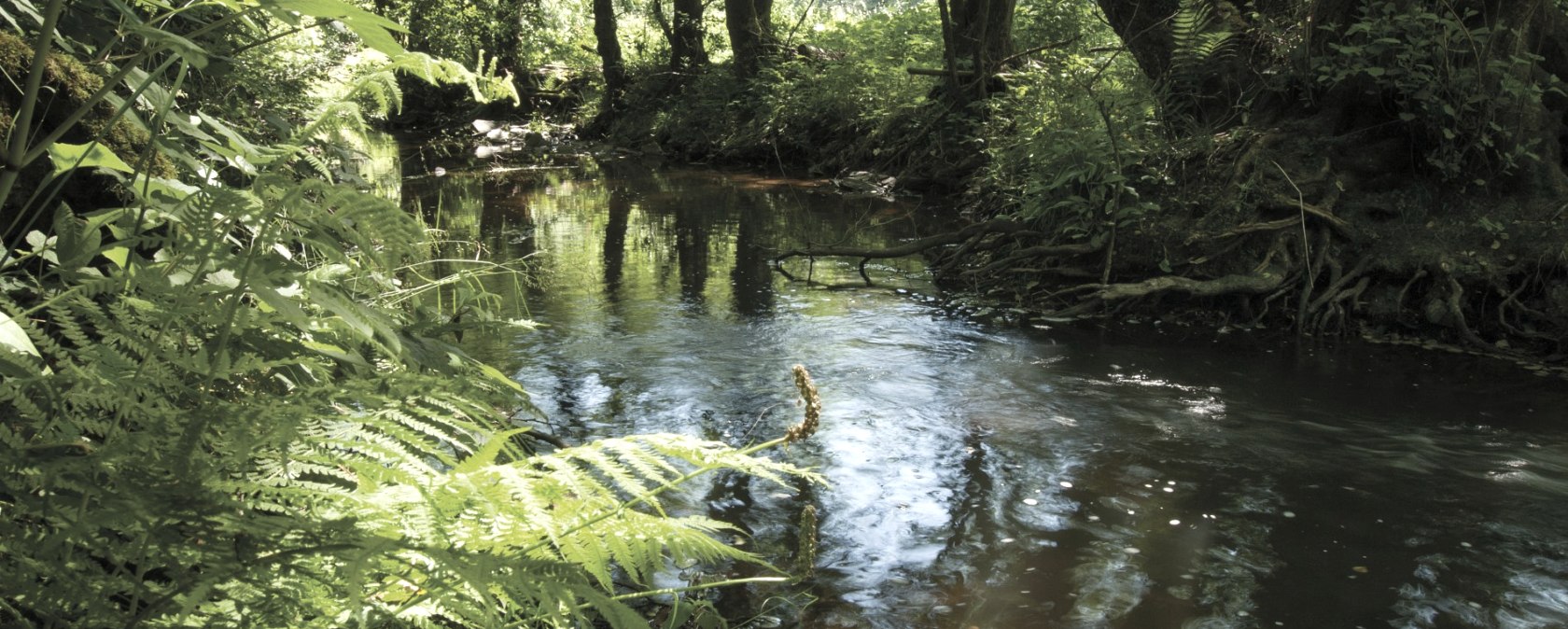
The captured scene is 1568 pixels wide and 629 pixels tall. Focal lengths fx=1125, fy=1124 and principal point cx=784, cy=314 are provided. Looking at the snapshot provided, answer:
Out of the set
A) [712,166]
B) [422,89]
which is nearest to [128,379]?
[712,166]

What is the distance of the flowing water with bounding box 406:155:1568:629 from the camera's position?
3.47m

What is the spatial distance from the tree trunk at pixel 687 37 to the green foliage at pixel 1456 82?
16.1 meters

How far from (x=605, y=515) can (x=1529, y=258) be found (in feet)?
21.8

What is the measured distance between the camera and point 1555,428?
16.6 feet

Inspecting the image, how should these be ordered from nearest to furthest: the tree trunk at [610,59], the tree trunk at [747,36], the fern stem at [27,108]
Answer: the fern stem at [27,108] → the tree trunk at [747,36] → the tree trunk at [610,59]

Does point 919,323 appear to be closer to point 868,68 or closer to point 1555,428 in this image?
point 1555,428

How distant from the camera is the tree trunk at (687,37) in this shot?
22.1 metres

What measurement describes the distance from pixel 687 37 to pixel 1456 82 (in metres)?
17.2

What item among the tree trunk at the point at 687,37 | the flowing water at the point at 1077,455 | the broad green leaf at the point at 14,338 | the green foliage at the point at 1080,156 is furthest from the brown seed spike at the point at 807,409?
the tree trunk at the point at 687,37

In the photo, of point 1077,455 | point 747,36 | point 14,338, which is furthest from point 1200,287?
point 747,36

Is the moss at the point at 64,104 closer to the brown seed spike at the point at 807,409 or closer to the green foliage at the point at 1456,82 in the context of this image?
the brown seed spike at the point at 807,409

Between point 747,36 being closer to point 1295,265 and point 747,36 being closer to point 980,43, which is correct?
point 980,43

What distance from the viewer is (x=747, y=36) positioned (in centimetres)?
1995

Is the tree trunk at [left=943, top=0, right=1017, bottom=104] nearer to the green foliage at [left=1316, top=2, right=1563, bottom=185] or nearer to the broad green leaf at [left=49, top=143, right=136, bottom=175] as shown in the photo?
the green foliage at [left=1316, top=2, right=1563, bottom=185]
